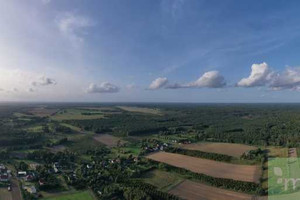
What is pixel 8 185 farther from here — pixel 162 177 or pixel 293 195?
pixel 293 195

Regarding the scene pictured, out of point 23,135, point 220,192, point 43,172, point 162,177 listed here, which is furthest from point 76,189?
point 23,135

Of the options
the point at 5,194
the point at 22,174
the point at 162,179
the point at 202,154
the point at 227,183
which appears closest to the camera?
the point at 5,194

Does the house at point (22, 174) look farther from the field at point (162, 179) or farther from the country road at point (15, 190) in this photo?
the field at point (162, 179)

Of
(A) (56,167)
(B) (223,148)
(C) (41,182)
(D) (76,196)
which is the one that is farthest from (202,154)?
(C) (41,182)

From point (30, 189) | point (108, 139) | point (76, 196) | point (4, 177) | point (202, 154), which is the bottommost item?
point (76, 196)

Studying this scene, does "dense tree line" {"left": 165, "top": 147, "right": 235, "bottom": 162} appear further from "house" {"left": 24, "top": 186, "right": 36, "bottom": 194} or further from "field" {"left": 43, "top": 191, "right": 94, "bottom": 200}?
"house" {"left": 24, "top": 186, "right": 36, "bottom": 194}

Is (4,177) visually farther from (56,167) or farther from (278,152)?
(278,152)
